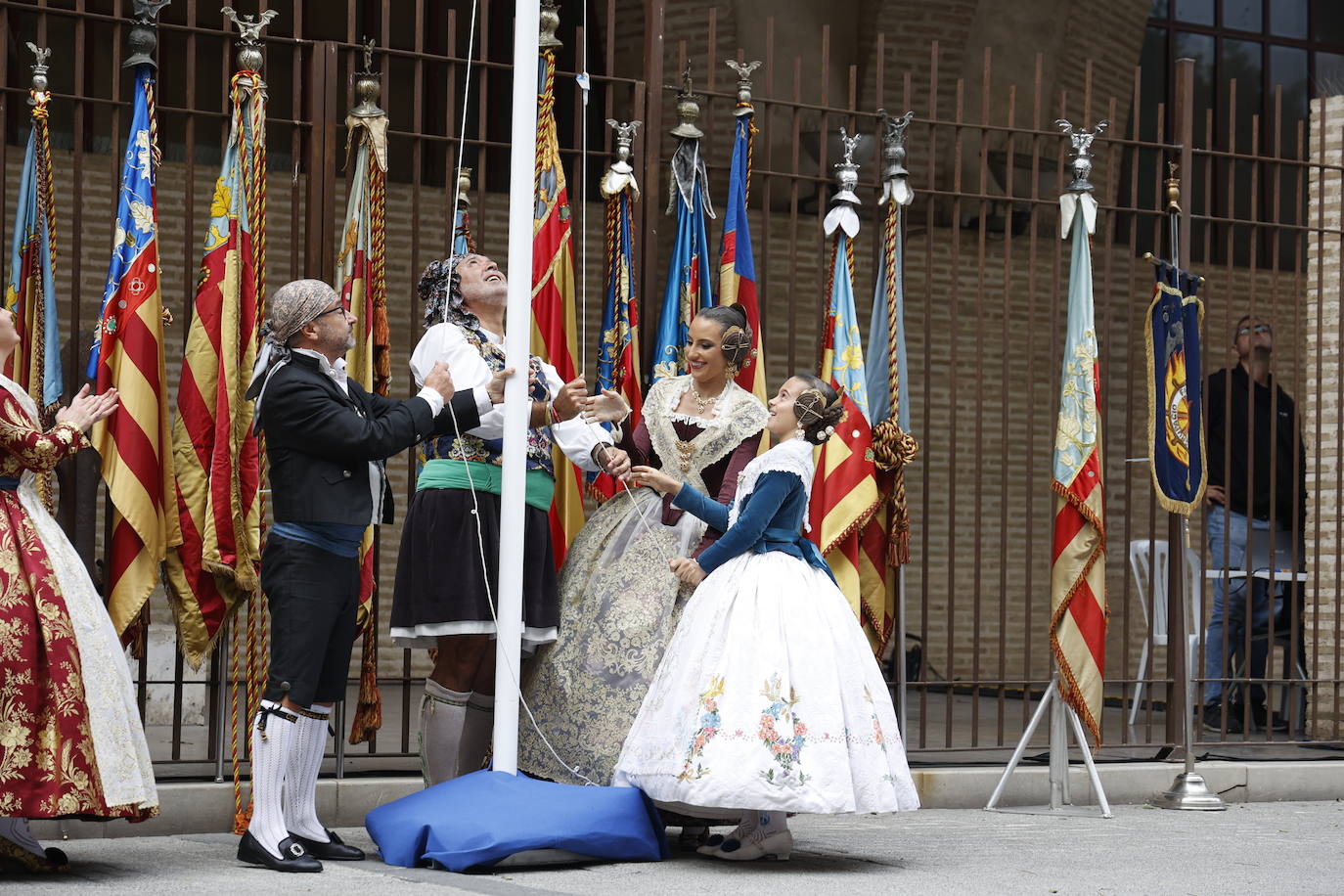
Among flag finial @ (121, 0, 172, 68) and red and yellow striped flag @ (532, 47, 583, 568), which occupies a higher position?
flag finial @ (121, 0, 172, 68)

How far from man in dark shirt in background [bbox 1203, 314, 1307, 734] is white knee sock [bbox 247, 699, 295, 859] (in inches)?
159

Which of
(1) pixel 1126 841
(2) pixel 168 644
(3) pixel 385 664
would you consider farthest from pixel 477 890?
(3) pixel 385 664

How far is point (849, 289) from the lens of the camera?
6.29 m

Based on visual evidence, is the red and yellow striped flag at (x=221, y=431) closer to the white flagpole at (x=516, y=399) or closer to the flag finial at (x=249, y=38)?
the flag finial at (x=249, y=38)

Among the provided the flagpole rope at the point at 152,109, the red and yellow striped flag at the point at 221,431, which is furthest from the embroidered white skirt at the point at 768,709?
the flagpole rope at the point at 152,109

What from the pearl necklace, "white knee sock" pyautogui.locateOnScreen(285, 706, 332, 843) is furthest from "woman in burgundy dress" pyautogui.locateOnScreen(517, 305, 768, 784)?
"white knee sock" pyautogui.locateOnScreen(285, 706, 332, 843)

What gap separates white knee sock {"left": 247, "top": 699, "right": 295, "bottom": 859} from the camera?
458 centimetres

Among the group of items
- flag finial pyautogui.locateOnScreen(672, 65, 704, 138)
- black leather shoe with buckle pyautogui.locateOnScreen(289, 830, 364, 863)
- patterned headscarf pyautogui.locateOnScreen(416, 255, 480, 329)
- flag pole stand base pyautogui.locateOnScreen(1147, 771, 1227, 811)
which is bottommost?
flag pole stand base pyautogui.locateOnScreen(1147, 771, 1227, 811)

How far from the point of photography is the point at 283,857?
4547 millimetres

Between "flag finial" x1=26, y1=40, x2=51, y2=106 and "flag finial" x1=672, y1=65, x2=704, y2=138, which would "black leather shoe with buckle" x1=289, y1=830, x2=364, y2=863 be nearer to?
"flag finial" x1=26, y1=40, x2=51, y2=106

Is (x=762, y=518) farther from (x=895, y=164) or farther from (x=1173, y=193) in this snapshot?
(x=1173, y=193)

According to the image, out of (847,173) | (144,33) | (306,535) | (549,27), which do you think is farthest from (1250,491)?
(144,33)

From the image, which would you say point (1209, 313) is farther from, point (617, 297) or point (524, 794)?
point (524, 794)

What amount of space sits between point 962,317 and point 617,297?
6154 millimetres
